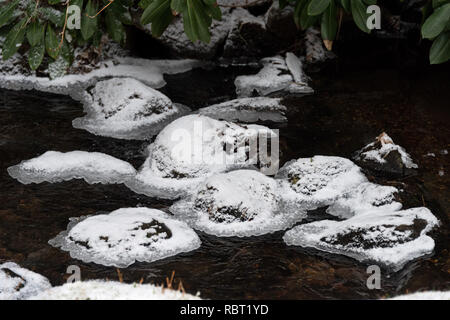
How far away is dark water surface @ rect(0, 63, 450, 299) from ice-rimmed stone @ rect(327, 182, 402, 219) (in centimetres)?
13

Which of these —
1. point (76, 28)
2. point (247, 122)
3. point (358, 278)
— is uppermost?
point (76, 28)

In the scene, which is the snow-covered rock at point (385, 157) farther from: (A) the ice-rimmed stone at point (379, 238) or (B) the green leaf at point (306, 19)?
(B) the green leaf at point (306, 19)

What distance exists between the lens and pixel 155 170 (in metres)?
4.99

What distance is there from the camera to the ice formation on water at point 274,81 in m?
6.82

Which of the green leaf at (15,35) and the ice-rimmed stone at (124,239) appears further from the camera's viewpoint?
the green leaf at (15,35)

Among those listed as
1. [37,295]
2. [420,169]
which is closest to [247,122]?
[420,169]

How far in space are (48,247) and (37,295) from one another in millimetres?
613

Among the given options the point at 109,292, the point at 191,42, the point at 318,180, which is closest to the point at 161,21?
the point at 318,180

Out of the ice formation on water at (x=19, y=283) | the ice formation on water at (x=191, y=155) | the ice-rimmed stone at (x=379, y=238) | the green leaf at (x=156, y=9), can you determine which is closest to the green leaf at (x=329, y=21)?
the ice formation on water at (x=191, y=155)

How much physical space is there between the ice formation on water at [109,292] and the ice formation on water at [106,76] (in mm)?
3624

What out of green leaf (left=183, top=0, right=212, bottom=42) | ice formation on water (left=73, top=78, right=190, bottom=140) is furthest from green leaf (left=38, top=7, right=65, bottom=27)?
green leaf (left=183, top=0, right=212, bottom=42)

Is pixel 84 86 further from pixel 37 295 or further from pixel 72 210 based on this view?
pixel 37 295

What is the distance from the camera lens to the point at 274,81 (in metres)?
7.00

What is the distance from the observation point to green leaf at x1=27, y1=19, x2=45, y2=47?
16.4 ft
